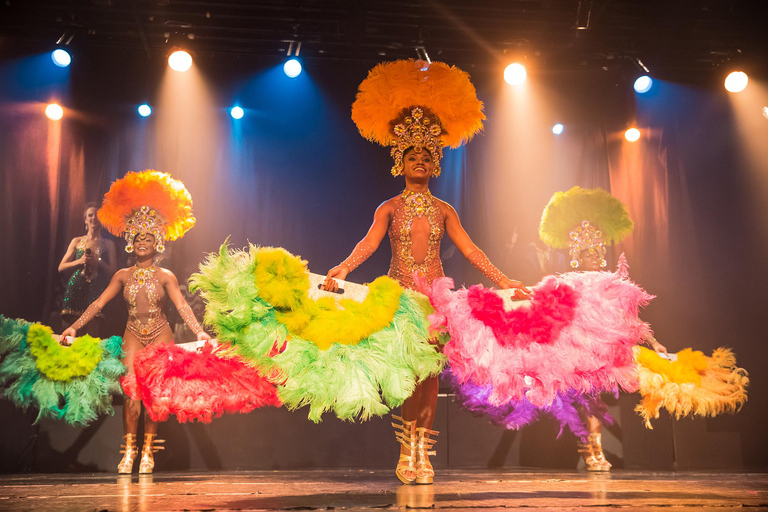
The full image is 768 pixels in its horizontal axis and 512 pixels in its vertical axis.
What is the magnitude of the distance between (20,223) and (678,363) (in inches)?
212

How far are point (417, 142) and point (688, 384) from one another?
8.62 feet

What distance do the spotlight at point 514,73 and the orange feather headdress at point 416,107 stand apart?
2.62 metres

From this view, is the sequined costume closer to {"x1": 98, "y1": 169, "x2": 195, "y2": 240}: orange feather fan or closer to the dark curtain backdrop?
the dark curtain backdrop

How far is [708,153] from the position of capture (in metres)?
6.14

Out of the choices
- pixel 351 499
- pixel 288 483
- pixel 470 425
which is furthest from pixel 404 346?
pixel 470 425

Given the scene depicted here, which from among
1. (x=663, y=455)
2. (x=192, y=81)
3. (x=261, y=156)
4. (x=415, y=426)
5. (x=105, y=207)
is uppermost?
(x=192, y=81)

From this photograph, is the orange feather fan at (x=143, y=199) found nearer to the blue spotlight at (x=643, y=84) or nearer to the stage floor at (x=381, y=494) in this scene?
the stage floor at (x=381, y=494)

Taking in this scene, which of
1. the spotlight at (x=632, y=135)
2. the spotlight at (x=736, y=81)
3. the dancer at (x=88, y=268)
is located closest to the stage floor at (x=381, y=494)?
the dancer at (x=88, y=268)

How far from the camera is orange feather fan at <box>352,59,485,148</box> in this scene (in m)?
3.63

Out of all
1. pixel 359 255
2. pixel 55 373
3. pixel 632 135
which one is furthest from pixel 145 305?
pixel 632 135

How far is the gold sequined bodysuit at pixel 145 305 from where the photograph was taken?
4.71 metres

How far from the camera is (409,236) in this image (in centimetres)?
347

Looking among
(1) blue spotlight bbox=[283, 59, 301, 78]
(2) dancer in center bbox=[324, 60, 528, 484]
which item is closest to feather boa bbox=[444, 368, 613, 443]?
(2) dancer in center bbox=[324, 60, 528, 484]

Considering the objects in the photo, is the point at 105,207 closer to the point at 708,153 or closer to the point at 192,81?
the point at 192,81
